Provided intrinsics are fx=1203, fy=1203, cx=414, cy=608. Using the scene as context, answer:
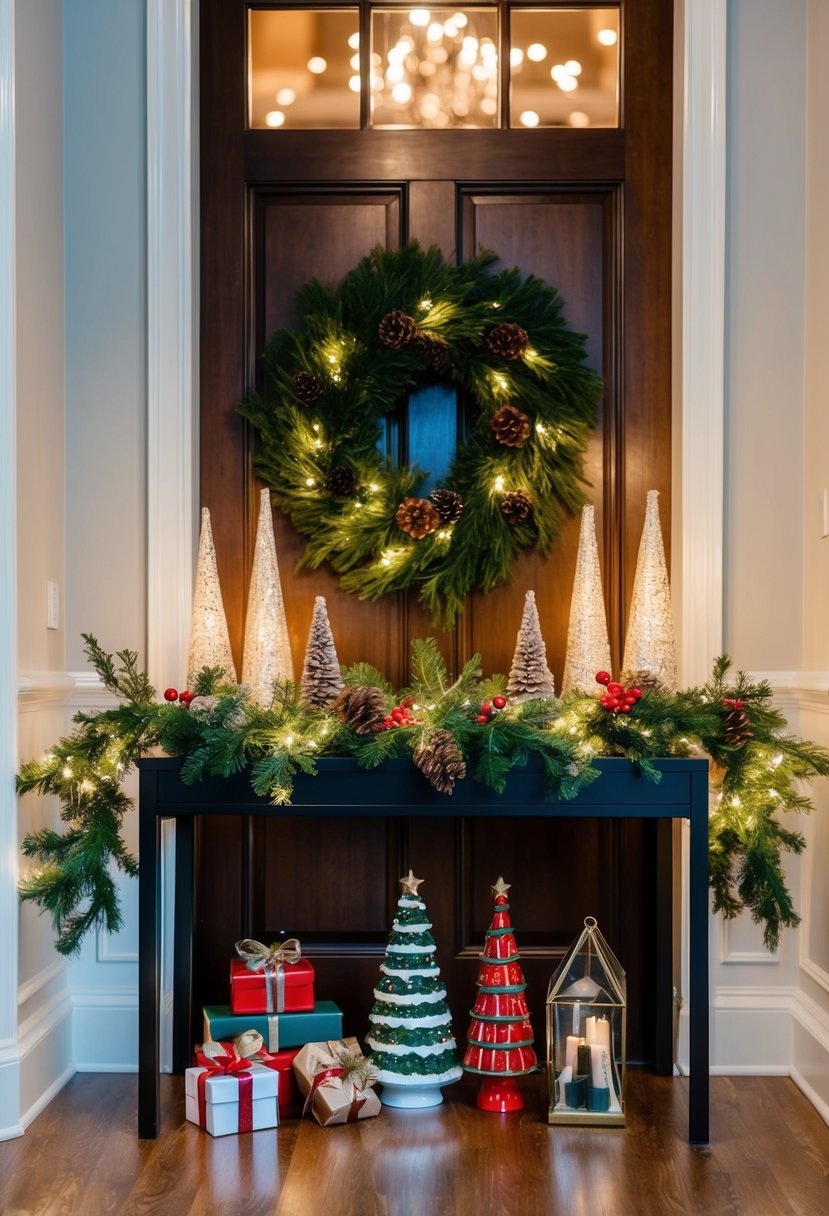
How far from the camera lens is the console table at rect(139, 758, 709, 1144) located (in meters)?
2.42

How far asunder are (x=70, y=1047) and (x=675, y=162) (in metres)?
2.62

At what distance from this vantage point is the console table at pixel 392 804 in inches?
95.4

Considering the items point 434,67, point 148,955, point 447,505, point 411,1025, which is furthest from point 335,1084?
point 434,67

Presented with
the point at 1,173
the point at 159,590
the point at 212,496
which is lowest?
the point at 159,590

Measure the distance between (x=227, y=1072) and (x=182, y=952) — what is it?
1.34 ft

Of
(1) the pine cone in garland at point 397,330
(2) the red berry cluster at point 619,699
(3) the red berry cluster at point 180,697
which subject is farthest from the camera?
(1) the pine cone in garland at point 397,330

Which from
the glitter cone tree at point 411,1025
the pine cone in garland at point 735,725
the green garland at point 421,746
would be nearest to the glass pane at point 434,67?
the green garland at point 421,746

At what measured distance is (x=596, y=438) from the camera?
305cm

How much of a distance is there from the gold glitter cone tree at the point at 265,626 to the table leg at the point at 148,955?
0.37 metres

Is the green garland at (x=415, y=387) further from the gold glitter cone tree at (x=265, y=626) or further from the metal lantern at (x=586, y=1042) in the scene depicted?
the metal lantern at (x=586, y=1042)

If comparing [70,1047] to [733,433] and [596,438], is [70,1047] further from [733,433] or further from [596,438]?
[733,433]

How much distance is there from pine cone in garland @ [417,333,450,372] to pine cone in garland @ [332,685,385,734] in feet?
3.03

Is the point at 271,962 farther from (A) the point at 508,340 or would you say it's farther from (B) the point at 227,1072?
(A) the point at 508,340

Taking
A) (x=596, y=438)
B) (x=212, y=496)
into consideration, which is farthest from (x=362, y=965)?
(x=596, y=438)
